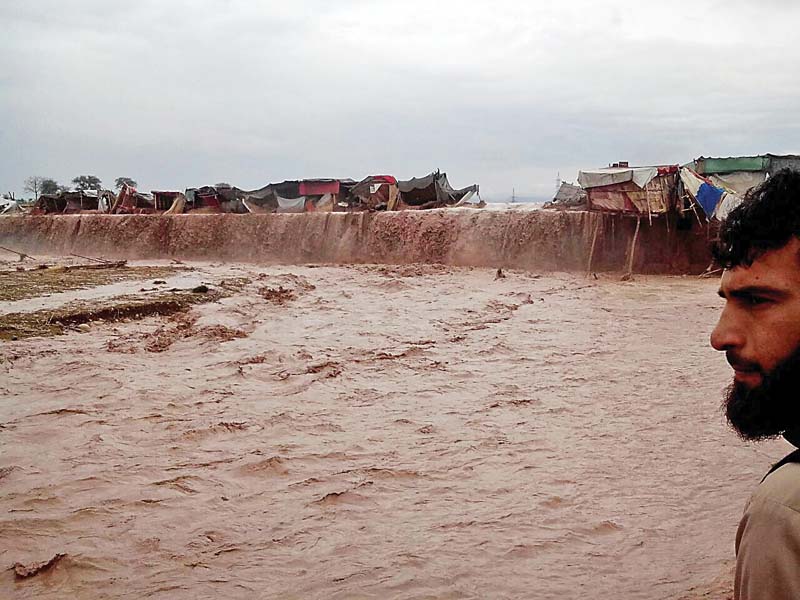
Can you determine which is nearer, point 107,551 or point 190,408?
point 107,551

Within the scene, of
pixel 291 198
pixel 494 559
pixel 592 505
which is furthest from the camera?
pixel 291 198

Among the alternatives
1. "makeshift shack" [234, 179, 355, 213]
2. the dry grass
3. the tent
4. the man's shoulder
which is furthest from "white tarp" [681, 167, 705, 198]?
the man's shoulder

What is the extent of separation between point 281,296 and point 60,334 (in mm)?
5257

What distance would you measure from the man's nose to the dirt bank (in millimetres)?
17463

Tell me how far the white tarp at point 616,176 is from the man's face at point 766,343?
16.3 metres


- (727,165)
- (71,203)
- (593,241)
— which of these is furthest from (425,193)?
(71,203)

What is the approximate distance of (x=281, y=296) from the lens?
13422 millimetres

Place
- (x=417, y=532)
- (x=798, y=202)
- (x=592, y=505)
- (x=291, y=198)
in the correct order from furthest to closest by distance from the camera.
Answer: (x=291, y=198), (x=592, y=505), (x=417, y=532), (x=798, y=202)

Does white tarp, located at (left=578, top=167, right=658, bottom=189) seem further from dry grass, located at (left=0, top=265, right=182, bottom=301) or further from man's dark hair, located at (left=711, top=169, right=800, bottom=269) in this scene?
man's dark hair, located at (left=711, top=169, right=800, bottom=269)

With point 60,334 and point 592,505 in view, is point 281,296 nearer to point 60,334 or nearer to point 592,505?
point 60,334

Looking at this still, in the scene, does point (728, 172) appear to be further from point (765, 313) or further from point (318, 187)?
point (765, 313)

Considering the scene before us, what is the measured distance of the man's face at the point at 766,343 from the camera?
4.22 feet

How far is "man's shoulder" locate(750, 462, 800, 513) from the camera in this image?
1.06 m

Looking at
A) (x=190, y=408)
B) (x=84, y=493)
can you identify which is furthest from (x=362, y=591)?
(x=190, y=408)
